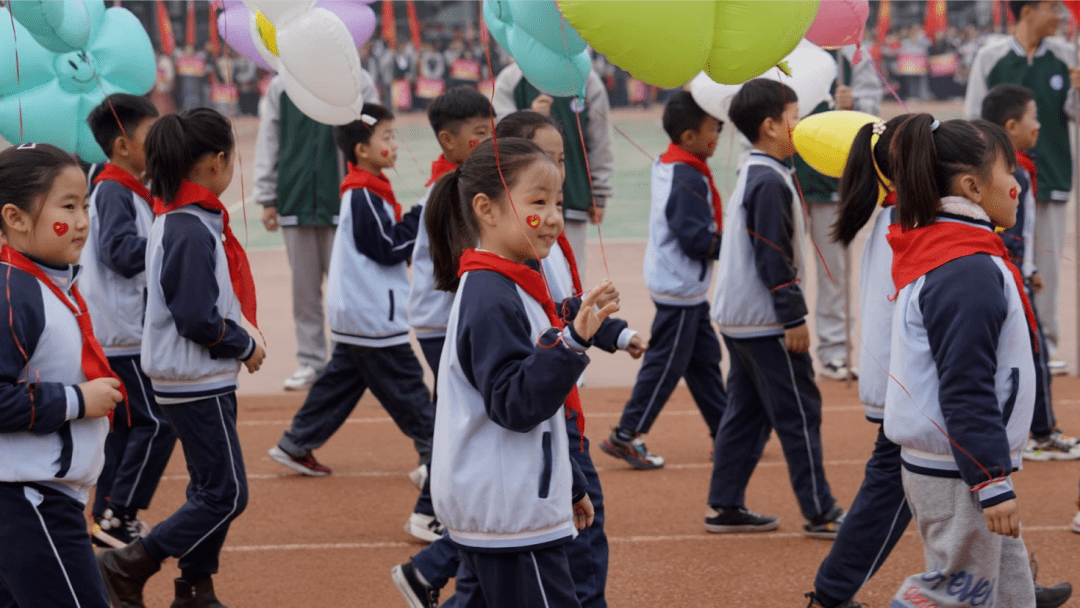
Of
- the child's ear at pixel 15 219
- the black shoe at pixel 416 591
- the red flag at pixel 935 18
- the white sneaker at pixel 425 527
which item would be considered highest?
the child's ear at pixel 15 219

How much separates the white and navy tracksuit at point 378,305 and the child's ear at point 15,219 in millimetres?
2282

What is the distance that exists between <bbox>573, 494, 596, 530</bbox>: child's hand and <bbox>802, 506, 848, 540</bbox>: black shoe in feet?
6.49

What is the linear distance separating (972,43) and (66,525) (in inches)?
1399

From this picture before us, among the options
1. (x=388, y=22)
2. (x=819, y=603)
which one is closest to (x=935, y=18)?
(x=388, y=22)

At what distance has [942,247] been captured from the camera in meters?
3.31

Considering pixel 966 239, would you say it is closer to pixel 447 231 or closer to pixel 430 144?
pixel 447 231

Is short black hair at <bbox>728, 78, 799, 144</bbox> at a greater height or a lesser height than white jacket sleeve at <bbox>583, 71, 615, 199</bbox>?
greater

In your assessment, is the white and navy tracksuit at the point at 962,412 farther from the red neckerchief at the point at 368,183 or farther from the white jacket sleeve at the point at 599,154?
the white jacket sleeve at the point at 599,154

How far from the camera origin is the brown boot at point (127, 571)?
4227 millimetres

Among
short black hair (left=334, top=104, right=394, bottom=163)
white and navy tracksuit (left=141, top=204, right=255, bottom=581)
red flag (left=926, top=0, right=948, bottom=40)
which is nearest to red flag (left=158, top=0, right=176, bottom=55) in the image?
short black hair (left=334, top=104, right=394, bottom=163)

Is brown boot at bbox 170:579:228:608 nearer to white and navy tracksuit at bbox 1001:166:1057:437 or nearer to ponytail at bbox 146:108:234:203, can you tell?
ponytail at bbox 146:108:234:203

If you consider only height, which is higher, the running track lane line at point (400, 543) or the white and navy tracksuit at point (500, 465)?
the white and navy tracksuit at point (500, 465)

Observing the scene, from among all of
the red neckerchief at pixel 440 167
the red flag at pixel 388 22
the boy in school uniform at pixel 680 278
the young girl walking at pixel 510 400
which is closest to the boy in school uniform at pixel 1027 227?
the boy in school uniform at pixel 680 278

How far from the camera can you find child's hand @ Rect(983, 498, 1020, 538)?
3133mm
